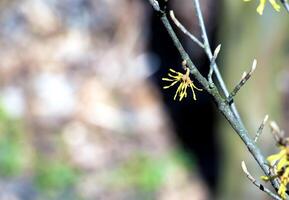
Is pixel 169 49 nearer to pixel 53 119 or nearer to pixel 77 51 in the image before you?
pixel 77 51

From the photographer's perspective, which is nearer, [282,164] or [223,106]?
[282,164]

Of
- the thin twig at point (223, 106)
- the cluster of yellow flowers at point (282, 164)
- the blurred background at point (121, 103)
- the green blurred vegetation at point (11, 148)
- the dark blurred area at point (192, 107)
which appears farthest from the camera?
the dark blurred area at point (192, 107)

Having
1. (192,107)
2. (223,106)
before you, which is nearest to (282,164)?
(223,106)

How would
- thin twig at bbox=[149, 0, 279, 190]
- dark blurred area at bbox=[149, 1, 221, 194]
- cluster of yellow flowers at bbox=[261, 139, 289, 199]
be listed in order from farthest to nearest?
dark blurred area at bbox=[149, 1, 221, 194]
thin twig at bbox=[149, 0, 279, 190]
cluster of yellow flowers at bbox=[261, 139, 289, 199]

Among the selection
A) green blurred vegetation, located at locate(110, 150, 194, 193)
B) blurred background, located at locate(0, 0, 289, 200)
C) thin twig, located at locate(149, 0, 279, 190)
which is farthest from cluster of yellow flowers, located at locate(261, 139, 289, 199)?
green blurred vegetation, located at locate(110, 150, 194, 193)

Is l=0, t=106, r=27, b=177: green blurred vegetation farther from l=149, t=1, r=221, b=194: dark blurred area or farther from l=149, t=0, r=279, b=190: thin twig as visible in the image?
l=149, t=0, r=279, b=190: thin twig

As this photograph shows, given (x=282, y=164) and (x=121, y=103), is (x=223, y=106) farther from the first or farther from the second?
(x=121, y=103)

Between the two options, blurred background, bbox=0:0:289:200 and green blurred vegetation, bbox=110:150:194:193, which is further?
green blurred vegetation, bbox=110:150:194:193

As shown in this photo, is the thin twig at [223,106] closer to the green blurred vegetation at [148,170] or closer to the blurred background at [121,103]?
the blurred background at [121,103]

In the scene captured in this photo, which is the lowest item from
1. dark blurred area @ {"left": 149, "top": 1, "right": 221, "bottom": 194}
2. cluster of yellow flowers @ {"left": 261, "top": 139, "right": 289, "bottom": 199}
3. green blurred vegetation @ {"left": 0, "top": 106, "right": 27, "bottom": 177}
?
dark blurred area @ {"left": 149, "top": 1, "right": 221, "bottom": 194}

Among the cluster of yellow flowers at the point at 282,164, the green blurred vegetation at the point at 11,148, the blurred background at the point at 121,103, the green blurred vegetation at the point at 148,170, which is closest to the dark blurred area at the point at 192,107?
the blurred background at the point at 121,103
